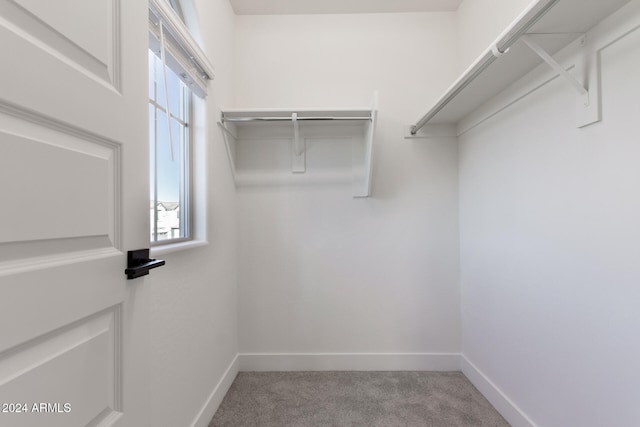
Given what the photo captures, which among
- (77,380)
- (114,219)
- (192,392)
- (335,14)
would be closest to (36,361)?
(77,380)

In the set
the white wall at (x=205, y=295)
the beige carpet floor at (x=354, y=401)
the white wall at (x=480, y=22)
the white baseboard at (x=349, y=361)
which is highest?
the white wall at (x=480, y=22)

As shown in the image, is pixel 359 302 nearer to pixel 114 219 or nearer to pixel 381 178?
pixel 381 178

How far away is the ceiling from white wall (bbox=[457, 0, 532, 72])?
0.59 feet

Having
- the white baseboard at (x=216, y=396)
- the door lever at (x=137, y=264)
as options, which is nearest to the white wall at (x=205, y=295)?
the white baseboard at (x=216, y=396)

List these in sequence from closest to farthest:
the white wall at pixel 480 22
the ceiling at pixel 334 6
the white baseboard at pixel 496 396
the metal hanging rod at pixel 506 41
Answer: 1. the metal hanging rod at pixel 506 41
2. the white baseboard at pixel 496 396
3. the white wall at pixel 480 22
4. the ceiling at pixel 334 6

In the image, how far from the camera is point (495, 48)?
107 centimetres

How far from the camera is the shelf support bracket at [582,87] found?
103cm

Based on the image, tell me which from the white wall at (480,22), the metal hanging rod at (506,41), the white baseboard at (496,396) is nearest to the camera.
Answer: the metal hanging rod at (506,41)

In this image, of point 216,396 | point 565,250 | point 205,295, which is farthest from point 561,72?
point 216,396

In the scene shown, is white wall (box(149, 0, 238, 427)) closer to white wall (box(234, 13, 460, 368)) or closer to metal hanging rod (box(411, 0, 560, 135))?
white wall (box(234, 13, 460, 368))

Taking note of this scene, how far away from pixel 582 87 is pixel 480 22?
1058mm

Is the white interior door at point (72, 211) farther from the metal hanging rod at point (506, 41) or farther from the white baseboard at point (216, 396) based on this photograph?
the metal hanging rod at point (506, 41)

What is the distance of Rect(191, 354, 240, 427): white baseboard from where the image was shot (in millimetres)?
1444

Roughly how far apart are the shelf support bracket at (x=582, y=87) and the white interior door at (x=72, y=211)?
4.55ft
